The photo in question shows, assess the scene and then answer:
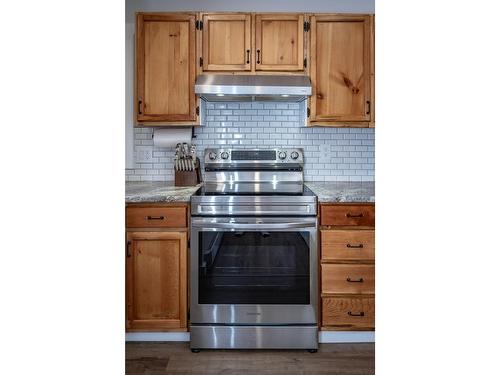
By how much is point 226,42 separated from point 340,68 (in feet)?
2.47

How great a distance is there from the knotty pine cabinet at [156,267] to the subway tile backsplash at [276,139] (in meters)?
0.79

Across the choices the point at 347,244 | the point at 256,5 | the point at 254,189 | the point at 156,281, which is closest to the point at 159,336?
the point at 156,281

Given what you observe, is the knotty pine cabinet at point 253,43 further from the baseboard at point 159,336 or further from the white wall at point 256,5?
the baseboard at point 159,336

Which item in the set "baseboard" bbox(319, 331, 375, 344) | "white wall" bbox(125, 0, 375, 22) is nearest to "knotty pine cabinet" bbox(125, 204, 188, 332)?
"baseboard" bbox(319, 331, 375, 344)

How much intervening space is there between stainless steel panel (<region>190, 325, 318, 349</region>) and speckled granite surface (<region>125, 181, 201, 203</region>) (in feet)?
2.43

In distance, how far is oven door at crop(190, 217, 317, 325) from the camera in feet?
9.18

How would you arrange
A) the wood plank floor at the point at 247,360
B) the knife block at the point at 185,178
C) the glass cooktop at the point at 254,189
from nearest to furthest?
the wood plank floor at the point at 247,360, the glass cooktop at the point at 254,189, the knife block at the point at 185,178

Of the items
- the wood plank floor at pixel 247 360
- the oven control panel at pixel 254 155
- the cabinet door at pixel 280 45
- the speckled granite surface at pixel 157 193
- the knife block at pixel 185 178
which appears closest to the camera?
the wood plank floor at pixel 247 360

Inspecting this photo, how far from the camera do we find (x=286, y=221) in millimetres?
2797

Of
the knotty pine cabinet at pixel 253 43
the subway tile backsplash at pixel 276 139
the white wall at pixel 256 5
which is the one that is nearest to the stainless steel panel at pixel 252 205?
the subway tile backsplash at pixel 276 139

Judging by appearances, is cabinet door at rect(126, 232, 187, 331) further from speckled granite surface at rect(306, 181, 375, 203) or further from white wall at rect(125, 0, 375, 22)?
white wall at rect(125, 0, 375, 22)

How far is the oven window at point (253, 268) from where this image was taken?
2.82 metres
